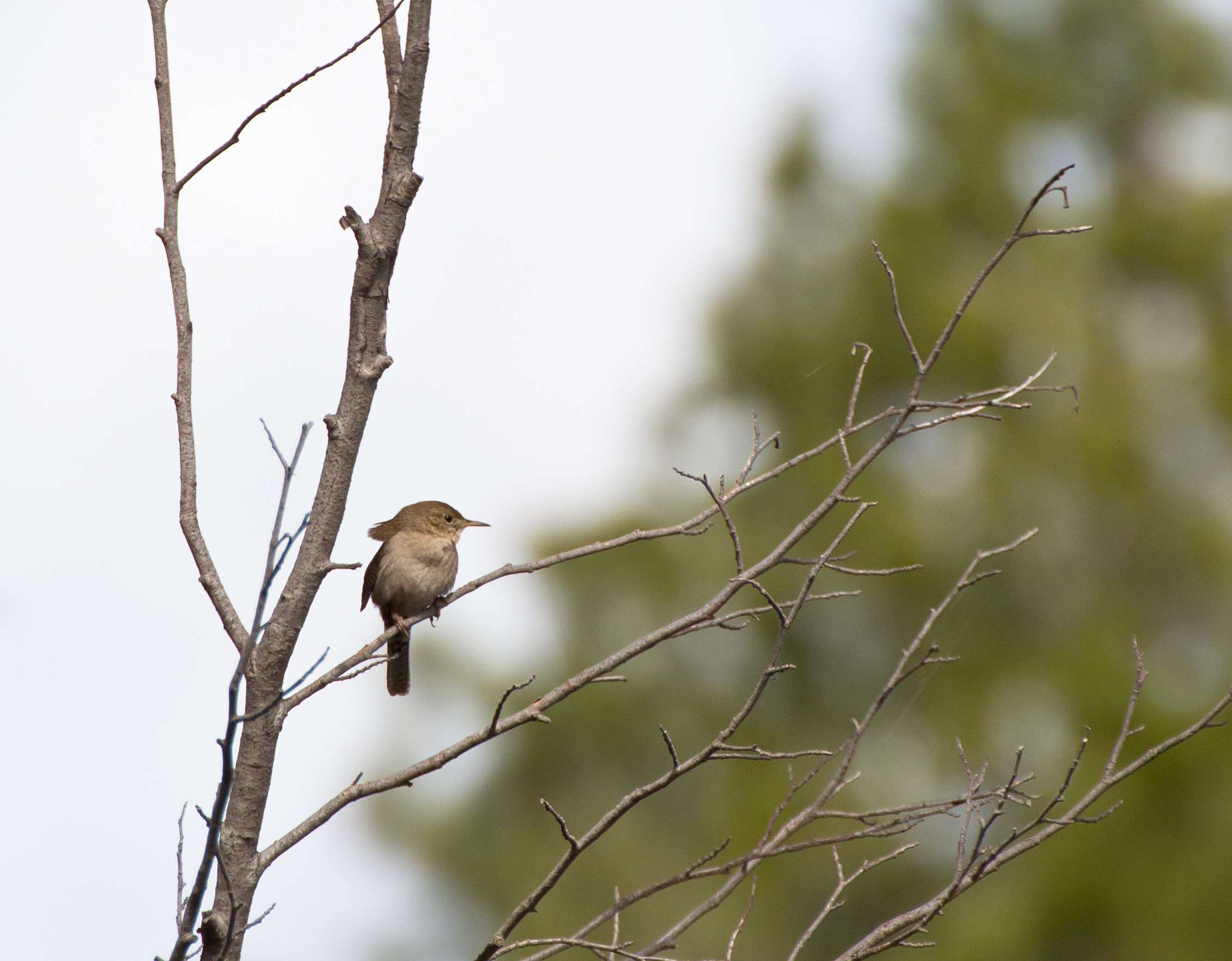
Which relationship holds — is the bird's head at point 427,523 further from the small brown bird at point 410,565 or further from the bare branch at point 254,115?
the bare branch at point 254,115

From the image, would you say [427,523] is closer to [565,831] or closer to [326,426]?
[326,426]

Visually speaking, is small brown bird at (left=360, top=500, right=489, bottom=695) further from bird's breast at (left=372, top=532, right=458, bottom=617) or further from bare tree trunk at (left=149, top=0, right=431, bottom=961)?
bare tree trunk at (left=149, top=0, right=431, bottom=961)

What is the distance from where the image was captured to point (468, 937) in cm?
1130

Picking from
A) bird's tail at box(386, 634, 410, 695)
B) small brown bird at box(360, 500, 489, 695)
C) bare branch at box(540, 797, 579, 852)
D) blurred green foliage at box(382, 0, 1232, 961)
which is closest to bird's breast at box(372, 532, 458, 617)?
small brown bird at box(360, 500, 489, 695)

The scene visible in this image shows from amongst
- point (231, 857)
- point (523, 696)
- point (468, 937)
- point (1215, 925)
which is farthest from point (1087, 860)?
point (231, 857)

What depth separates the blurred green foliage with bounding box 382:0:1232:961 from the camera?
8.20 m

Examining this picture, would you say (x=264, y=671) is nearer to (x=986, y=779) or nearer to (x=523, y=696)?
(x=986, y=779)

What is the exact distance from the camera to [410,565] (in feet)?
17.4

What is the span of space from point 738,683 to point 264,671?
8.03 meters

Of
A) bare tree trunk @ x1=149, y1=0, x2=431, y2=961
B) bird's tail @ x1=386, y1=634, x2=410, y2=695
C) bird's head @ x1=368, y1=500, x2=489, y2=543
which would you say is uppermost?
bird's head @ x1=368, y1=500, x2=489, y2=543

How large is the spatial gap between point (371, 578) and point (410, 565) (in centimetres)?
28

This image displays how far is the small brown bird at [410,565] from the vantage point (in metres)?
5.30

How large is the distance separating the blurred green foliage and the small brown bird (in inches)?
155

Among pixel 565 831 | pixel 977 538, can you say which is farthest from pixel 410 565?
pixel 977 538
